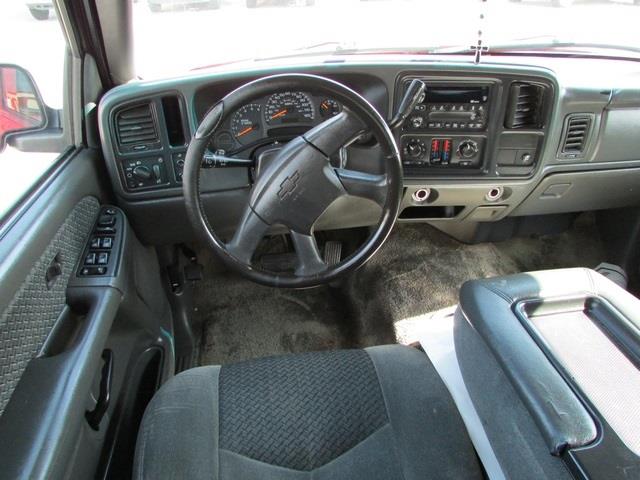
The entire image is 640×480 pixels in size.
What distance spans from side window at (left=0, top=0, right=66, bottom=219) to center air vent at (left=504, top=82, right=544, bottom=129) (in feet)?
4.56

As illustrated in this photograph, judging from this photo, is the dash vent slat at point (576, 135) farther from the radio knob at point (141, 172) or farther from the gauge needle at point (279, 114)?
the radio knob at point (141, 172)

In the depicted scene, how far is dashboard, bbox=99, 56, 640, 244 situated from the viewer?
159 centimetres

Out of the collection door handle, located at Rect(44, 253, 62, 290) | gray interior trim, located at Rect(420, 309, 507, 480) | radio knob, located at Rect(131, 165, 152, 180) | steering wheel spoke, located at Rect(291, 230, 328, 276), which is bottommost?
gray interior trim, located at Rect(420, 309, 507, 480)

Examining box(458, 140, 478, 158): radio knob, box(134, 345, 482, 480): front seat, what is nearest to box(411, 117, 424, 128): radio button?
box(458, 140, 478, 158): radio knob

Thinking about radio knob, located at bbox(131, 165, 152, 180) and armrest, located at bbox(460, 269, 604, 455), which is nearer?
armrest, located at bbox(460, 269, 604, 455)

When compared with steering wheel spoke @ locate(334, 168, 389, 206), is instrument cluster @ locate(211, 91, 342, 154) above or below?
above

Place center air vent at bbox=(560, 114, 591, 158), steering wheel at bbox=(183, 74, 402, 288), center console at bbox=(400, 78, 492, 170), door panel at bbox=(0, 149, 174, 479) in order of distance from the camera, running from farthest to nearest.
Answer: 1. center air vent at bbox=(560, 114, 591, 158)
2. center console at bbox=(400, 78, 492, 170)
3. steering wheel at bbox=(183, 74, 402, 288)
4. door panel at bbox=(0, 149, 174, 479)

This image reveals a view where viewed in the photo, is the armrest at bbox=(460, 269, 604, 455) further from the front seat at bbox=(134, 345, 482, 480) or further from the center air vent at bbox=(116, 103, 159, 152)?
the center air vent at bbox=(116, 103, 159, 152)

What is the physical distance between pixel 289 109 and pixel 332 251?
0.76 meters

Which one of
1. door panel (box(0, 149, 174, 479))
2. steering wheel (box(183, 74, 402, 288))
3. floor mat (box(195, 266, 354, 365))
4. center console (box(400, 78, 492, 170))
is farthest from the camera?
floor mat (box(195, 266, 354, 365))

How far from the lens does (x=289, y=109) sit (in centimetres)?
160

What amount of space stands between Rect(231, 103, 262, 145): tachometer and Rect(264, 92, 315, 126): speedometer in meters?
0.03

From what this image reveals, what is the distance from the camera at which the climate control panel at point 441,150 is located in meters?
1.74

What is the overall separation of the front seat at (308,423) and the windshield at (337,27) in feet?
3.31
